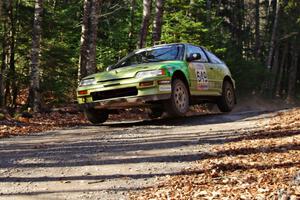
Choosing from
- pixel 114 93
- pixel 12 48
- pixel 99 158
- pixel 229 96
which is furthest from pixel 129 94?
pixel 12 48

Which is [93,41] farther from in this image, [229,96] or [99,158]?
[99,158]

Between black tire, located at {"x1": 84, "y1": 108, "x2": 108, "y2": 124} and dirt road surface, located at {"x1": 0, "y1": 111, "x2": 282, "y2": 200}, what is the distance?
1108mm

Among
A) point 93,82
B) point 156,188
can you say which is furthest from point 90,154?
point 93,82

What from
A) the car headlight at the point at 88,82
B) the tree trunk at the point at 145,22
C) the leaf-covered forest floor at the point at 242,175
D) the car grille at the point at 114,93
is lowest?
the leaf-covered forest floor at the point at 242,175

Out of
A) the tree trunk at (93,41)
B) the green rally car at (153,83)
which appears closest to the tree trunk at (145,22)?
the tree trunk at (93,41)

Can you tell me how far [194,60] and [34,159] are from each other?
16.4ft

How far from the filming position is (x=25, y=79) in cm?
1501

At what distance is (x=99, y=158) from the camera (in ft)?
17.7

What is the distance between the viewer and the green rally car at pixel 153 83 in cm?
837

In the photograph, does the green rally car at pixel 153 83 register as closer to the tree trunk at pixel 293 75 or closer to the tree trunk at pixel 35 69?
the tree trunk at pixel 35 69

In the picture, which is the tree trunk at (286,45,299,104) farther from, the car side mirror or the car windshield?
the car side mirror

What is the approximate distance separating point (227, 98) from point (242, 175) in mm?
7510

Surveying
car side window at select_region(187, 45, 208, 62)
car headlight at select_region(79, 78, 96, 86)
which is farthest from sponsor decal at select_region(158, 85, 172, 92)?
car side window at select_region(187, 45, 208, 62)

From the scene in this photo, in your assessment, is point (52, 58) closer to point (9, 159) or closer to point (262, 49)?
point (9, 159)
